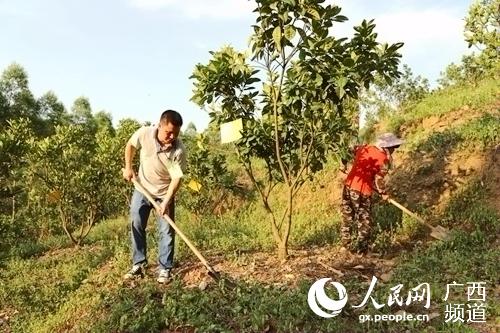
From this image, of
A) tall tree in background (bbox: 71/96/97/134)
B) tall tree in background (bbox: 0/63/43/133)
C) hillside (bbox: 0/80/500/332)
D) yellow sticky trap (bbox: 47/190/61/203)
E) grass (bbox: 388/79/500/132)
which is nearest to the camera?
hillside (bbox: 0/80/500/332)

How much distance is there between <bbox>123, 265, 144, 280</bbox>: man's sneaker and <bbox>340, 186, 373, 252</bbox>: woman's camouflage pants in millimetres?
2422

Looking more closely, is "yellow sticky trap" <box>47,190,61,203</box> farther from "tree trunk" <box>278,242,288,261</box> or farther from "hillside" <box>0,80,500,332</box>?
"tree trunk" <box>278,242,288,261</box>

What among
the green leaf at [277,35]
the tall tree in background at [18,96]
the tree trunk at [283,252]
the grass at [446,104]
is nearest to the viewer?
the green leaf at [277,35]

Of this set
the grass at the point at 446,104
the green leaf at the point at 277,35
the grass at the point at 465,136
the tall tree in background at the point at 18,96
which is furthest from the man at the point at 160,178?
the tall tree in background at the point at 18,96

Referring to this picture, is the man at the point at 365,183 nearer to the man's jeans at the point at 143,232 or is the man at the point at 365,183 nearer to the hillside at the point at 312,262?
the hillside at the point at 312,262

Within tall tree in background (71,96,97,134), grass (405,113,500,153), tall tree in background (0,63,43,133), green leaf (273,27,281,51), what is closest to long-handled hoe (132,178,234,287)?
green leaf (273,27,281,51)

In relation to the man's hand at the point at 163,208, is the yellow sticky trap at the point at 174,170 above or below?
above

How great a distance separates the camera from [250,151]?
5.78 metres

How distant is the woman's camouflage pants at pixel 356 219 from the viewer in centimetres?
606

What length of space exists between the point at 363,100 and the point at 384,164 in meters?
12.3

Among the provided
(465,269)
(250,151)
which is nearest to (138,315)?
(250,151)

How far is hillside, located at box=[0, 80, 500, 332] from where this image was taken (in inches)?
164

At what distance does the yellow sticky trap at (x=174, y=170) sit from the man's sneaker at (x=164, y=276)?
93 cm

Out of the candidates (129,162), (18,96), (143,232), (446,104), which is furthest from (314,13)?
(18,96)
